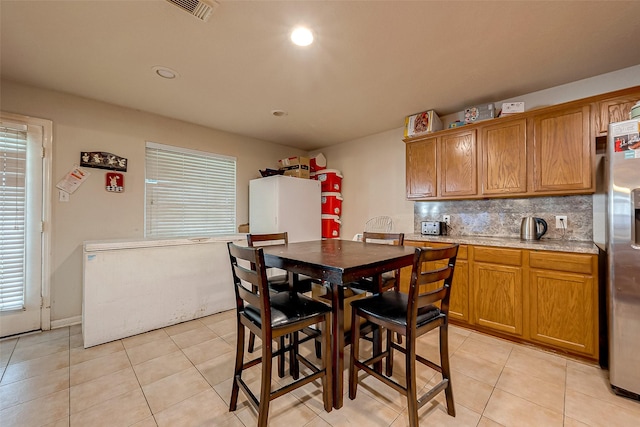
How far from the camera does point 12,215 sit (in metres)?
2.62

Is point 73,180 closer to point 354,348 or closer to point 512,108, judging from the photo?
point 354,348

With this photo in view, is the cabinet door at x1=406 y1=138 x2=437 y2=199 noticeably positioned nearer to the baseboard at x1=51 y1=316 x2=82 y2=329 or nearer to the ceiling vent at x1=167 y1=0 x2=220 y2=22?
the ceiling vent at x1=167 y1=0 x2=220 y2=22

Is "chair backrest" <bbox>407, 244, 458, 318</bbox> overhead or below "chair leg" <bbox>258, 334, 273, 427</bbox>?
overhead

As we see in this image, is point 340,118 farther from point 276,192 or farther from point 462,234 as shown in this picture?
point 462,234

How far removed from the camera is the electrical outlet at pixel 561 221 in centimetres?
265

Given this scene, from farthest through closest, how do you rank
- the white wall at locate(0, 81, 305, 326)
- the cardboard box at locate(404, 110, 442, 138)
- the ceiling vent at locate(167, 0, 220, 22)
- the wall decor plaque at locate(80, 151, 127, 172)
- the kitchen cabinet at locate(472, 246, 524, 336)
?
the cardboard box at locate(404, 110, 442, 138)
the wall decor plaque at locate(80, 151, 127, 172)
the white wall at locate(0, 81, 305, 326)
the kitchen cabinet at locate(472, 246, 524, 336)
the ceiling vent at locate(167, 0, 220, 22)

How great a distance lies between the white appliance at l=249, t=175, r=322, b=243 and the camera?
3898mm

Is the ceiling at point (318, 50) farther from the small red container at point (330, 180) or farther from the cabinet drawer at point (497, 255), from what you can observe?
the cabinet drawer at point (497, 255)

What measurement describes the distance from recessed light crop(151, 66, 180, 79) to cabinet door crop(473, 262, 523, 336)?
3381mm

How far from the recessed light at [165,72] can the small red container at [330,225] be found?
9.45ft

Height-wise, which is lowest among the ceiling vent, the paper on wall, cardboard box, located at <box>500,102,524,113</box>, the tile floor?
the tile floor

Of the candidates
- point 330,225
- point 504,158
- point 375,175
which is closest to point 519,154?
point 504,158

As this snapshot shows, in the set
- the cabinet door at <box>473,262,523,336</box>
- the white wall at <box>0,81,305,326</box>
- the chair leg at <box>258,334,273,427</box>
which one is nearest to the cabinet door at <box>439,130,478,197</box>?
the cabinet door at <box>473,262,523,336</box>

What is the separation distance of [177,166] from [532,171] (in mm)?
4142
